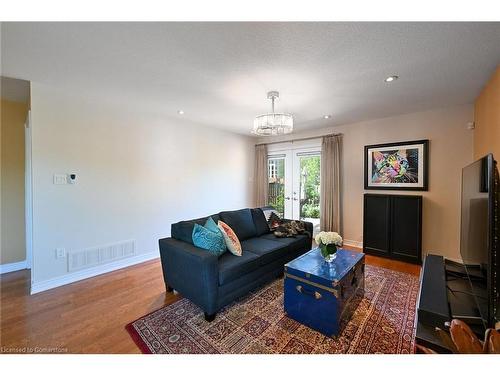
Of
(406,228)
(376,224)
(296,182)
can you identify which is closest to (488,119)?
(406,228)

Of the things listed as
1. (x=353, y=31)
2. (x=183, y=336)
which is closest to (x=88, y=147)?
(x=183, y=336)

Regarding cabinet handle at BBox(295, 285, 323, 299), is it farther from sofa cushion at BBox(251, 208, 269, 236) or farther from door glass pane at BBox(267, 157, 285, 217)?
door glass pane at BBox(267, 157, 285, 217)

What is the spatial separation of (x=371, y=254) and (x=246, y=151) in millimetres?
3419

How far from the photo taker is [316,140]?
14.9 ft

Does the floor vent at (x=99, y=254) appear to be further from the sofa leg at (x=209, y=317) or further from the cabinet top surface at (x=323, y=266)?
the cabinet top surface at (x=323, y=266)

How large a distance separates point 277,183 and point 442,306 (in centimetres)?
403

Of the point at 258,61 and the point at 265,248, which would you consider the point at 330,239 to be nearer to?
the point at 265,248

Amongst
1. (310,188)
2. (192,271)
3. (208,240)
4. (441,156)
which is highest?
(441,156)

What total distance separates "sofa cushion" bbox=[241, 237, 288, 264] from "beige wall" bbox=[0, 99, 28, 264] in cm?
330

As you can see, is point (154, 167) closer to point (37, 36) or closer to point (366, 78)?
point (37, 36)

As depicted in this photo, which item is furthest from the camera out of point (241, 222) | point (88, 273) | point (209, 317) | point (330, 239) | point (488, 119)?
point (241, 222)

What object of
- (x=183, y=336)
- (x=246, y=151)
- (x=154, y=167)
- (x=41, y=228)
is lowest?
(x=183, y=336)

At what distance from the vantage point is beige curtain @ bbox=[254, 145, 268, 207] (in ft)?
17.6

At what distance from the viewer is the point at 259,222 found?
3326 mm
